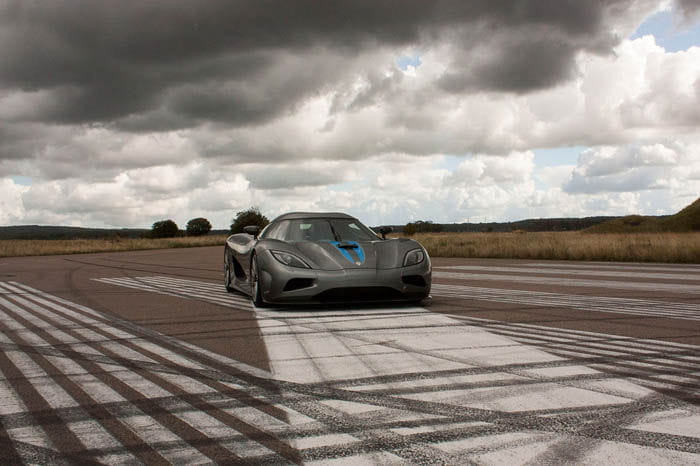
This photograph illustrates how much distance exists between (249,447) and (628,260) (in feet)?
57.0

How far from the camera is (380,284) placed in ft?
21.8

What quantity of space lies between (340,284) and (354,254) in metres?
0.50

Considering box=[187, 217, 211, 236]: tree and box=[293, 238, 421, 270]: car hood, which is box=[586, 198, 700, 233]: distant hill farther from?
box=[187, 217, 211, 236]: tree

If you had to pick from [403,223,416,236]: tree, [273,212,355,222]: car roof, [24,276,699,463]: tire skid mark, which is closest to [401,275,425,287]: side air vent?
[273,212,355,222]: car roof

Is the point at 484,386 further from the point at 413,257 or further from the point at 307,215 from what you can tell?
the point at 307,215

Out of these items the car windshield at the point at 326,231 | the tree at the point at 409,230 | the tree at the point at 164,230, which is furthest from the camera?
the tree at the point at 164,230

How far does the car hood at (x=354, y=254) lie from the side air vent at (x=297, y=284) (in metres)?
0.21

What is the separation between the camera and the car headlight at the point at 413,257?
6980 mm

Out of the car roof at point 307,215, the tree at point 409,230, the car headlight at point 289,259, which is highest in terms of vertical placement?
the tree at point 409,230

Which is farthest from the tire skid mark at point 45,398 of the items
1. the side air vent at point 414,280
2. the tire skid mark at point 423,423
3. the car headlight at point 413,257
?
the car headlight at point 413,257

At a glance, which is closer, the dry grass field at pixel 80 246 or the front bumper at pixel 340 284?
the front bumper at pixel 340 284

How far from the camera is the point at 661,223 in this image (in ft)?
214

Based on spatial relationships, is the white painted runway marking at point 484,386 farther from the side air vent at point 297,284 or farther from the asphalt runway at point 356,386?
the side air vent at point 297,284

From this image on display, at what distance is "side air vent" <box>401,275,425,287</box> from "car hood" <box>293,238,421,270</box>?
0.55 feet
